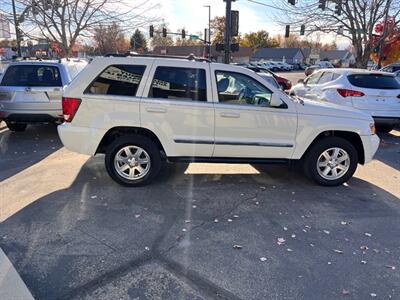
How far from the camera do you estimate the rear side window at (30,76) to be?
7.75m

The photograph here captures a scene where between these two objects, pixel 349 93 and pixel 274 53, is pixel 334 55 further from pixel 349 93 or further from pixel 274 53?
pixel 349 93

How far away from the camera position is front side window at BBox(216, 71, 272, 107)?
16.2ft

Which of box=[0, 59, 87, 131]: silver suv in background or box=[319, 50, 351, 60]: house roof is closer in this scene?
box=[0, 59, 87, 131]: silver suv in background

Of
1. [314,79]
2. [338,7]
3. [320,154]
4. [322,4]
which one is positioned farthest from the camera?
[322,4]

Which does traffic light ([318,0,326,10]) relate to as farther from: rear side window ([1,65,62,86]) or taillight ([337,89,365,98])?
rear side window ([1,65,62,86])

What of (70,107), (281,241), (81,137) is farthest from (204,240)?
(70,107)

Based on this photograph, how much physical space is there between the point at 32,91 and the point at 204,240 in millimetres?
5850

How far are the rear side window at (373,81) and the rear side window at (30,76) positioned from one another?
23.1 feet

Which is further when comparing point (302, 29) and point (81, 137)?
point (302, 29)

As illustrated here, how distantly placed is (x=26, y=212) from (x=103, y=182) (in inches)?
49.4

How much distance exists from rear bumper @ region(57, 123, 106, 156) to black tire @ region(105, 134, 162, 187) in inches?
8.5

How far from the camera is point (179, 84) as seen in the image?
192 inches

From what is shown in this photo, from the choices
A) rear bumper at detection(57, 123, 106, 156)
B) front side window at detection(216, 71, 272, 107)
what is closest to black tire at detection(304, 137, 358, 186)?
front side window at detection(216, 71, 272, 107)

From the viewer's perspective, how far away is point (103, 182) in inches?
207
